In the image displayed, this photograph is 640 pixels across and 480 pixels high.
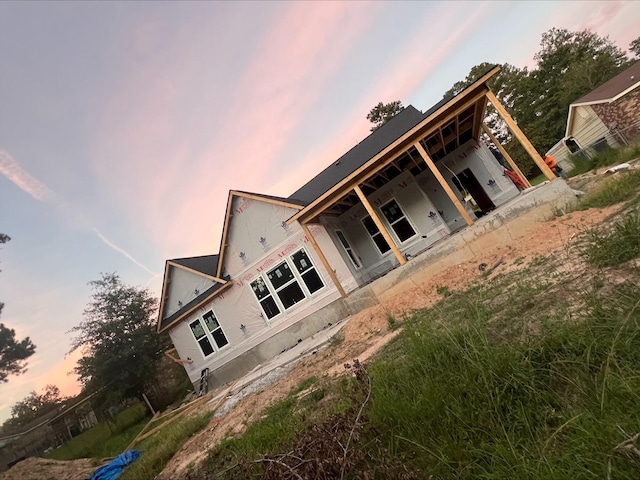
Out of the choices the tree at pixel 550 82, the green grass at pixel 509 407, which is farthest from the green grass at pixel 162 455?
the tree at pixel 550 82

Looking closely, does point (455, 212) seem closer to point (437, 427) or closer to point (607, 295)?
point (607, 295)

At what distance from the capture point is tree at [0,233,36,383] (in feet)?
66.9

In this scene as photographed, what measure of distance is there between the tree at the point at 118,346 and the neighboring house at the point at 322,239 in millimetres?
5417

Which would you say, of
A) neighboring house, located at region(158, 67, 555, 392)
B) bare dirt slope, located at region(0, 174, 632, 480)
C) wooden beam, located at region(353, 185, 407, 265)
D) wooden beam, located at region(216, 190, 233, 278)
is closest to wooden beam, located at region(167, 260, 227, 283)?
neighboring house, located at region(158, 67, 555, 392)

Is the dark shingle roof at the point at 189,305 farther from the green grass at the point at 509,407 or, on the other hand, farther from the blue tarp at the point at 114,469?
the green grass at the point at 509,407

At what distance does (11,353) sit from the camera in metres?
21.0

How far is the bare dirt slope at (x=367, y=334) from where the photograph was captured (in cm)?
585

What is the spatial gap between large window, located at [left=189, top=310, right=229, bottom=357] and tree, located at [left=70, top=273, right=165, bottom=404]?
5.81 metres

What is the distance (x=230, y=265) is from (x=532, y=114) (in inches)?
1703

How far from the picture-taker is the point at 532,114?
40219mm

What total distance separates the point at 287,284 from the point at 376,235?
15.0 ft

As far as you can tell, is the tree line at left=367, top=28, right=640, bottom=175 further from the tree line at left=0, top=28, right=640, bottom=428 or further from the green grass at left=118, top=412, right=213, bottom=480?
the green grass at left=118, top=412, right=213, bottom=480

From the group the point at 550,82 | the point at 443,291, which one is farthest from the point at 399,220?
the point at 550,82

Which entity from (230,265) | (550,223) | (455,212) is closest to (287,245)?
(230,265)
